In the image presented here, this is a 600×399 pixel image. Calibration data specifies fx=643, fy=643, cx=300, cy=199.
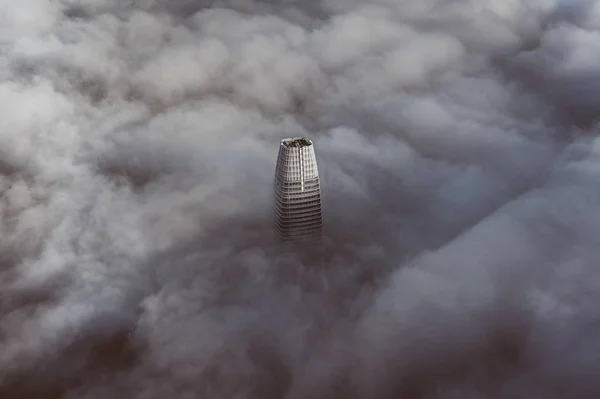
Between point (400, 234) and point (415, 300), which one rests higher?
point (400, 234)

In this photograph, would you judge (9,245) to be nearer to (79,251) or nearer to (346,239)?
(79,251)

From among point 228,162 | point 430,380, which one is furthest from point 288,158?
point 228,162

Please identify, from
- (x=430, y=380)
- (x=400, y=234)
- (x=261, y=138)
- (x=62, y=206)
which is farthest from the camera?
(x=261, y=138)

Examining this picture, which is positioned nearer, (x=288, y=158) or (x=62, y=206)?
(x=288, y=158)

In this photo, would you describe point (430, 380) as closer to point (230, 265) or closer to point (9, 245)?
point (230, 265)

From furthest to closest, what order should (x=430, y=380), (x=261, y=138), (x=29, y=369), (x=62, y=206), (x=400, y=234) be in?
(x=261, y=138) < (x=62, y=206) < (x=400, y=234) < (x=29, y=369) < (x=430, y=380)

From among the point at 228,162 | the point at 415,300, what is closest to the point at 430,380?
the point at 415,300

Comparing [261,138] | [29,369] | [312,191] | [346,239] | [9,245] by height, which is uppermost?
[261,138]
